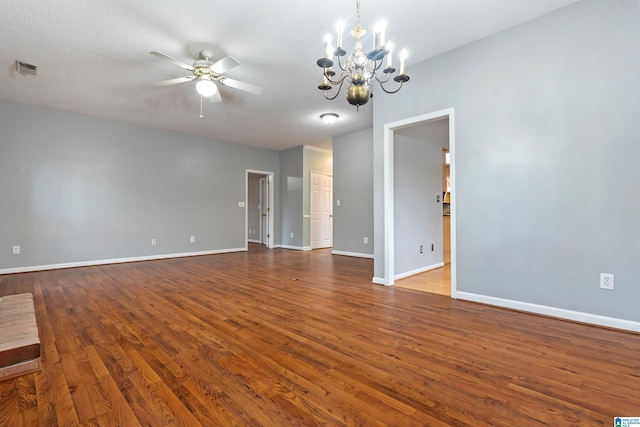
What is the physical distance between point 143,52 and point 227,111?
1875mm

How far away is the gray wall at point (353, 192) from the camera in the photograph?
6289mm

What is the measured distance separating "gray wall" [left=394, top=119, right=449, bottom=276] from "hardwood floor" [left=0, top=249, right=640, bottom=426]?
1.08m

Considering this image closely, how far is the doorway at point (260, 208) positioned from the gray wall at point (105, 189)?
101 cm

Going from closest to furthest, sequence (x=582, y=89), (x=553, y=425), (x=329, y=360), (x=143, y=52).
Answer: (x=553, y=425) < (x=329, y=360) < (x=582, y=89) < (x=143, y=52)

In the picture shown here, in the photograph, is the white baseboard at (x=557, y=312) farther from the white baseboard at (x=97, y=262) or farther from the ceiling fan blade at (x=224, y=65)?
the white baseboard at (x=97, y=262)

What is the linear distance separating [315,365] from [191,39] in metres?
3.23

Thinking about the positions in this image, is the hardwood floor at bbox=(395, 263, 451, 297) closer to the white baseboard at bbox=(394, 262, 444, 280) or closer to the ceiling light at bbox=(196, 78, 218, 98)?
the white baseboard at bbox=(394, 262, 444, 280)

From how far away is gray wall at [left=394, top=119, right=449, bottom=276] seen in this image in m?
4.09

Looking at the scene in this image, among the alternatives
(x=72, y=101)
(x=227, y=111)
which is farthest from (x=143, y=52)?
(x=72, y=101)

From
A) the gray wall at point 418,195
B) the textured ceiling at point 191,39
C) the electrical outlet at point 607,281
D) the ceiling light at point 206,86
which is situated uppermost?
the textured ceiling at point 191,39

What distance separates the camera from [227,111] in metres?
5.04

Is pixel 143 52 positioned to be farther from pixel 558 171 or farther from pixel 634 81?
pixel 634 81

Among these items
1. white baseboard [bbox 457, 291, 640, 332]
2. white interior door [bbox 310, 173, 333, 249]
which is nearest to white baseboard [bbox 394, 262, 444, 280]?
white baseboard [bbox 457, 291, 640, 332]

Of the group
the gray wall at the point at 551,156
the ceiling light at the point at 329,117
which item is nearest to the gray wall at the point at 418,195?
the gray wall at the point at 551,156
